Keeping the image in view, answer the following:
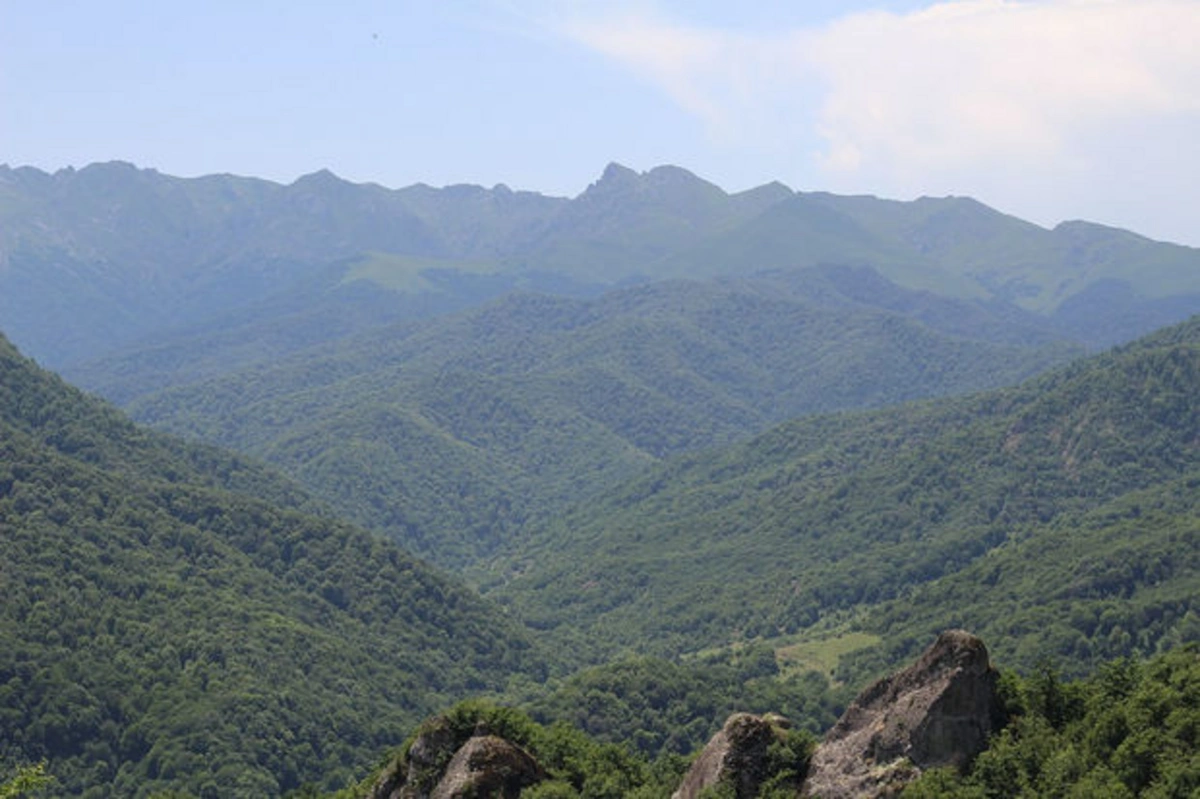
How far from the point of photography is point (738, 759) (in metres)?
64.7

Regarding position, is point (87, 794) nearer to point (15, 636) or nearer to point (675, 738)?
point (15, 636)

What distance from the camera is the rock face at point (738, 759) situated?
211 ft

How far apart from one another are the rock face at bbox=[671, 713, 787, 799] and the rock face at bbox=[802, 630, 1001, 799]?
2369 mm

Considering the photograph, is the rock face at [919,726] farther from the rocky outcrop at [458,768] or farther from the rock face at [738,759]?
the rocky outcrop at [458,768]

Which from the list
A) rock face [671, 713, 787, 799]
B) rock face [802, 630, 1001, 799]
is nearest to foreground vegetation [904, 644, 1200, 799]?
rock face [802, 630, 1001, 799]

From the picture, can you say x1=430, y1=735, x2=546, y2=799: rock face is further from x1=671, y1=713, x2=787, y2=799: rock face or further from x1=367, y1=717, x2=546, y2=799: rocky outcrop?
x1=671, y1=713, x2=787, y2=799: rock face

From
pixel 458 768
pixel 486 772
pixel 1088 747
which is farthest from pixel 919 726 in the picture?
pixel 458 768

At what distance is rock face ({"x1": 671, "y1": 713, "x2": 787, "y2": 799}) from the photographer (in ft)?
211

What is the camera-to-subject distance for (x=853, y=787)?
61.9 meters

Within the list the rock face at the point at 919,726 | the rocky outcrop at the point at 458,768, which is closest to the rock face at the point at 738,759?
the rock face at the point at 919,726

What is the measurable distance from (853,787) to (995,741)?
270 inches

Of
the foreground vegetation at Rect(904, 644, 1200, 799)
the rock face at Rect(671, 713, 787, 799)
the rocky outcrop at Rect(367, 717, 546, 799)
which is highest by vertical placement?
the foreground vegetation at Rect(904, 644, 1200, 799)

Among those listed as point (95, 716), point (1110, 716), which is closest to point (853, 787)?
point (1110, 716)

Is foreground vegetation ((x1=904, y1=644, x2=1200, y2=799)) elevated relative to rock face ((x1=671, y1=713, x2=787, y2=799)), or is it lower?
elevated
